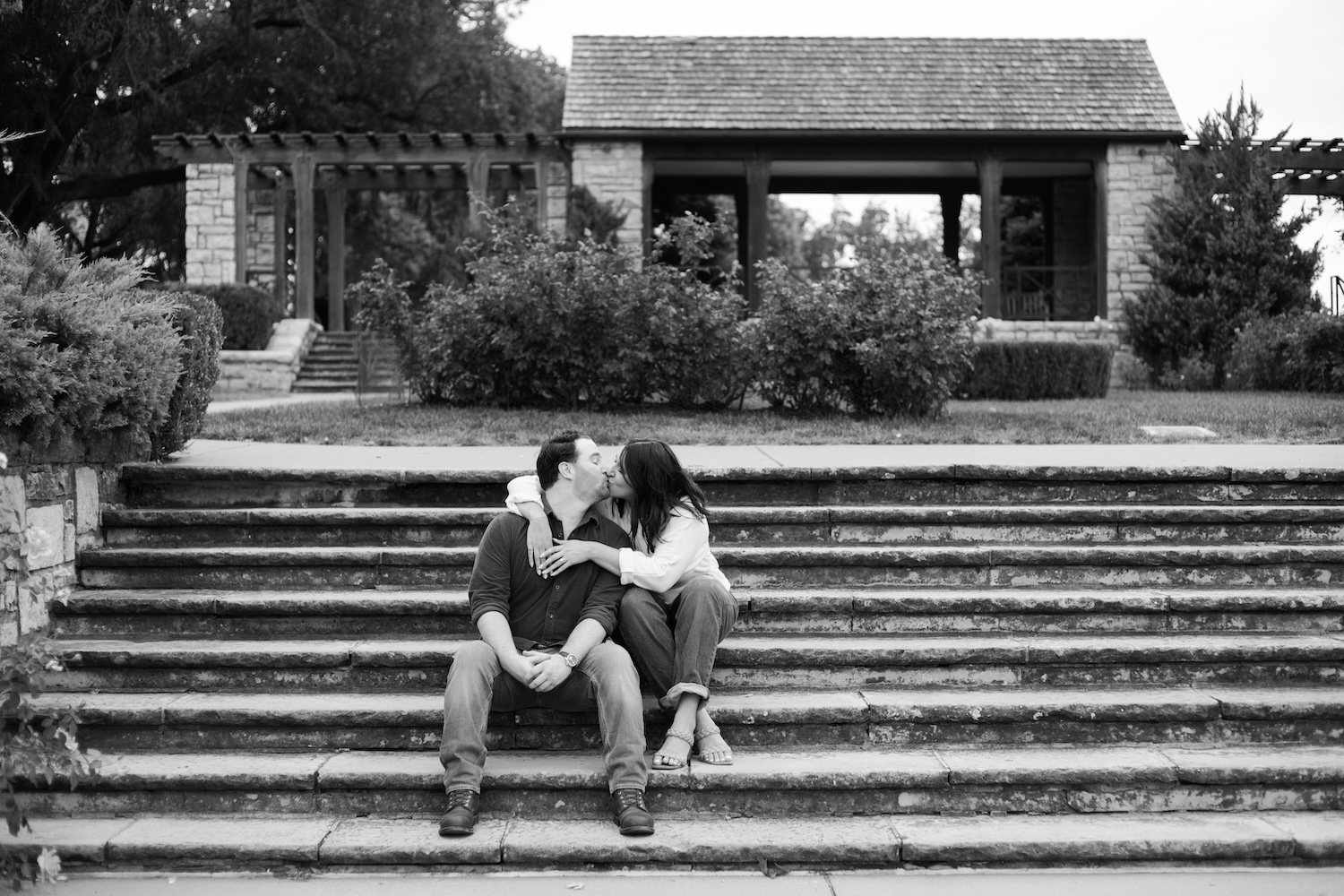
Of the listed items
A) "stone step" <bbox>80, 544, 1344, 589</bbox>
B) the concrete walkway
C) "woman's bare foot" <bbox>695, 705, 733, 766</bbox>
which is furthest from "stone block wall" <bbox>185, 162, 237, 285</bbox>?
"woman's bare foot" <bbox>695, 705, 733, 766</bbox>

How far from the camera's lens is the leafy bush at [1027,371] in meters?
13.3

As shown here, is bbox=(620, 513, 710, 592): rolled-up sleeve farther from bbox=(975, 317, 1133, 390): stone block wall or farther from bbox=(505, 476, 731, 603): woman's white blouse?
bbox=(975, 317, 1133, 390): stone block wall

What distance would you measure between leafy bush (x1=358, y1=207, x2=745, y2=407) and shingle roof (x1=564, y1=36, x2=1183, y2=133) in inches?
309

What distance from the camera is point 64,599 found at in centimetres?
480

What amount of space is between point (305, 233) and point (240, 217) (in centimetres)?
100

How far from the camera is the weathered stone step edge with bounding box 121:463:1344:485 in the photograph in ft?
18.3

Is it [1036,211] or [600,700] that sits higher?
[1036,211]

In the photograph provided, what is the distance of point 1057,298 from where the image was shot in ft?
65.7

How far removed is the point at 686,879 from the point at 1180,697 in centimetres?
210

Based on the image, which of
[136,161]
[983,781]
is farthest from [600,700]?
[136,161]

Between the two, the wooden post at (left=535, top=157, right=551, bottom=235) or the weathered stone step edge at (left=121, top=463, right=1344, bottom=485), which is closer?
the weathered stone step edge at (left=121, top=463, right=1344, bottom=485)

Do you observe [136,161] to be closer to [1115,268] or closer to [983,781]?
[1115,268]

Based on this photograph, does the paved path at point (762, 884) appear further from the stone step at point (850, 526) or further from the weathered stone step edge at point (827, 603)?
the stone step at point (850, 526)

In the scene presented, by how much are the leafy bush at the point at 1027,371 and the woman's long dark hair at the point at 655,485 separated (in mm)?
9605
